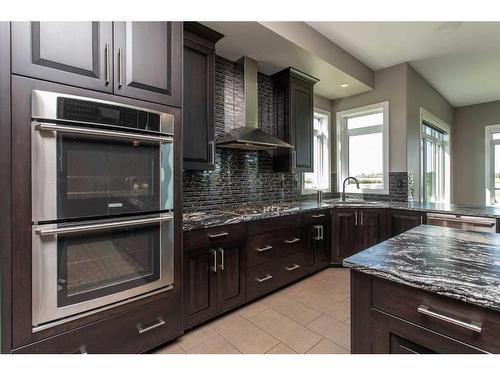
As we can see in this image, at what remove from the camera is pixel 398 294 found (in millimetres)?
892

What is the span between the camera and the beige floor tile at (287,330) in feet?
5.75

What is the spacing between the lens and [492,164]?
539 cm

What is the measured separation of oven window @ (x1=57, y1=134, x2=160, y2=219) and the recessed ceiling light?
3.25 m

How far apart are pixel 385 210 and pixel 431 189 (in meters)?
2.82

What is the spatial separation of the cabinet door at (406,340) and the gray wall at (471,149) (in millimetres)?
6511

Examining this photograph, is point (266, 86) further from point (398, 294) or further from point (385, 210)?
point (398, 294)

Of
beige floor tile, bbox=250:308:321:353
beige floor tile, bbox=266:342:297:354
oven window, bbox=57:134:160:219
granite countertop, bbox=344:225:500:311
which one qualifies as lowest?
beige floor tile, bbox=266:342:297:354

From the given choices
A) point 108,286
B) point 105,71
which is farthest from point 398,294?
point 105,71

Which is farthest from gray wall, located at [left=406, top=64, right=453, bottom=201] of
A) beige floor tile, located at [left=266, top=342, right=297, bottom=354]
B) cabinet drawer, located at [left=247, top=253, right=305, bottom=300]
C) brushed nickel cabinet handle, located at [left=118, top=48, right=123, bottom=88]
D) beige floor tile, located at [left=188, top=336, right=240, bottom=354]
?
brushed nickel cabinet handle, located at [left=118, top=48, right=123, bottom=88]

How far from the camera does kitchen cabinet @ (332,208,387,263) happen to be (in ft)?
10.3

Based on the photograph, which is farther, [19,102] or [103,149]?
[103,149]

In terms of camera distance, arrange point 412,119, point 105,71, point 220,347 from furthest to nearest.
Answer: point 412,119 < point 220,347 < point 105,71

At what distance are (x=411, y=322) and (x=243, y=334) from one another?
135 cm

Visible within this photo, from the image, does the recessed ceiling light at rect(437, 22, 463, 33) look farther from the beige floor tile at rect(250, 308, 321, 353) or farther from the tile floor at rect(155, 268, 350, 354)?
the beige floor tile at rect(250, 308, 321, 353)
